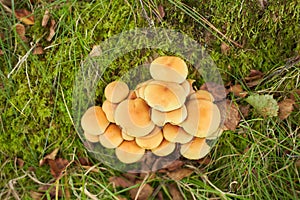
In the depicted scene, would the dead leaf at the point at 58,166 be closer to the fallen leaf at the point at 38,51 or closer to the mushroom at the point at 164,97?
the fallen leaf at the point at 38,51

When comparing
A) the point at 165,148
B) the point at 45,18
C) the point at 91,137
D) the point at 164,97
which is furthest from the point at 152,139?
the point at 45,18

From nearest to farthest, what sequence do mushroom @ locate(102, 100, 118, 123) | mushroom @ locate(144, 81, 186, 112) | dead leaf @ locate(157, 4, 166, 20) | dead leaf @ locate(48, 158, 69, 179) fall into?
mushroom @ locate(144, 81, 186, 112) → mushroom @ locate(102, 100, 118, 123) → dead leaf @ locate(157, 4, 166, 20) → dead leaf @ locate(48, 158, 69, 179)

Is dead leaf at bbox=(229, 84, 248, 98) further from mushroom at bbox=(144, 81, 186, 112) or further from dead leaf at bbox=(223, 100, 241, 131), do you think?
mushroom at bbox=(144, 81, 186, 112)

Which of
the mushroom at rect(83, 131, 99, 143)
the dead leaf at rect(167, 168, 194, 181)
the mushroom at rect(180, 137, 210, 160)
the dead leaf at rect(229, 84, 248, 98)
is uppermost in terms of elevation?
the dead leaf at rect(229, 84, 248, 98)

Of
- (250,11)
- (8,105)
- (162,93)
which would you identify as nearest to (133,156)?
(162,93)

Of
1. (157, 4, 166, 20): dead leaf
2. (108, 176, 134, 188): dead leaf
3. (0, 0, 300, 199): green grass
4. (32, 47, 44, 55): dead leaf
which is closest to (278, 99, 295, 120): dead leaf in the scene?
(0, 0, 300, 199): green grass

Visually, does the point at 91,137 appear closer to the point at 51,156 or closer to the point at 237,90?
the point at 51,156
